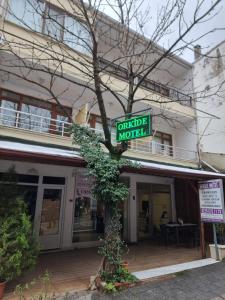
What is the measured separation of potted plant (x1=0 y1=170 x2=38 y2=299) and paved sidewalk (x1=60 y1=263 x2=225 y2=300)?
126 cm

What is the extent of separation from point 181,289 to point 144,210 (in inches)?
317

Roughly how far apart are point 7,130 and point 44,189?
2.98 metres

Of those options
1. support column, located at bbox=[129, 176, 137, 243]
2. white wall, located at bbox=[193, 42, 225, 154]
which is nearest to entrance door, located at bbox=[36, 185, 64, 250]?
support column, located at bbox=[129, 176, 137, 243]

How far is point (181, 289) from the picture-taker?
5926 millimetres

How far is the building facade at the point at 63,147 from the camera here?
8930 mm

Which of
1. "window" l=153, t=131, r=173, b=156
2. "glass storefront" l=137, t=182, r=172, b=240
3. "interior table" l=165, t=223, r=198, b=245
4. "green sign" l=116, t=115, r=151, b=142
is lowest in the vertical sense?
"interior table" l=165, t=223, r=198, b=245

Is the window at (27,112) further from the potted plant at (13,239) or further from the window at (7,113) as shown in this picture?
the potted plant at (13,239)

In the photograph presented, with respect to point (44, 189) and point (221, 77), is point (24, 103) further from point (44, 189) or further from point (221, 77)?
point (221, 77)

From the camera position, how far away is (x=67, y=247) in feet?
34.1

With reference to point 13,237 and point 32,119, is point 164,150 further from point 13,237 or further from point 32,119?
point 13,237

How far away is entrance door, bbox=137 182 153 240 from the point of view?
1364cm

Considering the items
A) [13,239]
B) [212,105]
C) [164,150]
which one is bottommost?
[13,239]

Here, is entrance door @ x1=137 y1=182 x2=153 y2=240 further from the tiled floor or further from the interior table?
the tiled floor

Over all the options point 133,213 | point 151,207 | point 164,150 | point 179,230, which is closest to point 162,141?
point 164,150
